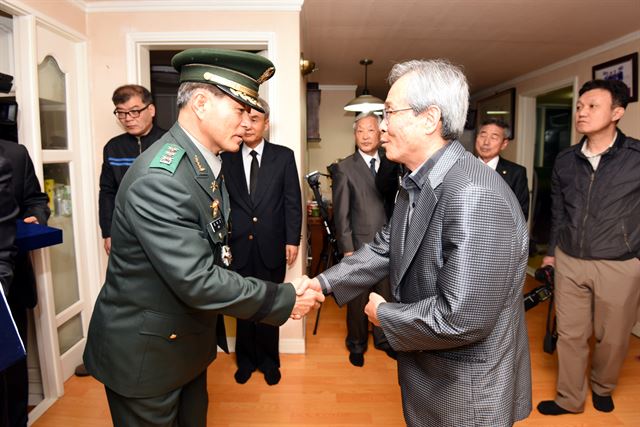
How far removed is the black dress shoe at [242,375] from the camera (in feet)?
9.09

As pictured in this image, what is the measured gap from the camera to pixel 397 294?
4.29 ft

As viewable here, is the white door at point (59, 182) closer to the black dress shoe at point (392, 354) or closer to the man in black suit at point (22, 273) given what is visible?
the man in black suit at point (22, 273)

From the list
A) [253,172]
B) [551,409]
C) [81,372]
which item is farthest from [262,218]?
[551,409]

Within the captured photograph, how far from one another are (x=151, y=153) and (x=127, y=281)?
0.39 metres

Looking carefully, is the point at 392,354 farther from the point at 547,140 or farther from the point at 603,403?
the point at 547,140

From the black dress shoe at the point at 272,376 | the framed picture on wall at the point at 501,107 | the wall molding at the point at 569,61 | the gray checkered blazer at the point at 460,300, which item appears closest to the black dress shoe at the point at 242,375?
the black dress shoe at the point at 272,376

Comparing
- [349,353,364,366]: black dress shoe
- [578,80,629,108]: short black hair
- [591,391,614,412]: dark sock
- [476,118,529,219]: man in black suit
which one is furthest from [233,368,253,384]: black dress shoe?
[578,80,629,108]: short black hair

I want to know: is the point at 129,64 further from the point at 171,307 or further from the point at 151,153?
the point at 171,307

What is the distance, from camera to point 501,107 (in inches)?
247

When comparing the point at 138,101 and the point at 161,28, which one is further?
the point at 161,28

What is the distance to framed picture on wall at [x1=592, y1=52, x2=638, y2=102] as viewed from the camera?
3719 millimetres

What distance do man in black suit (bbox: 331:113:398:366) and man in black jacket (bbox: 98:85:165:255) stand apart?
127 centimetres

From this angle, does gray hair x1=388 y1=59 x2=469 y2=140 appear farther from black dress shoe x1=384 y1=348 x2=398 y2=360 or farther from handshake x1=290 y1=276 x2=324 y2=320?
black dress shoe x1=384 y1=348 x2=398 y2=360

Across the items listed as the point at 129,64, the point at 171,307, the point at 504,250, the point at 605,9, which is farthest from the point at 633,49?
the point at 171,307
